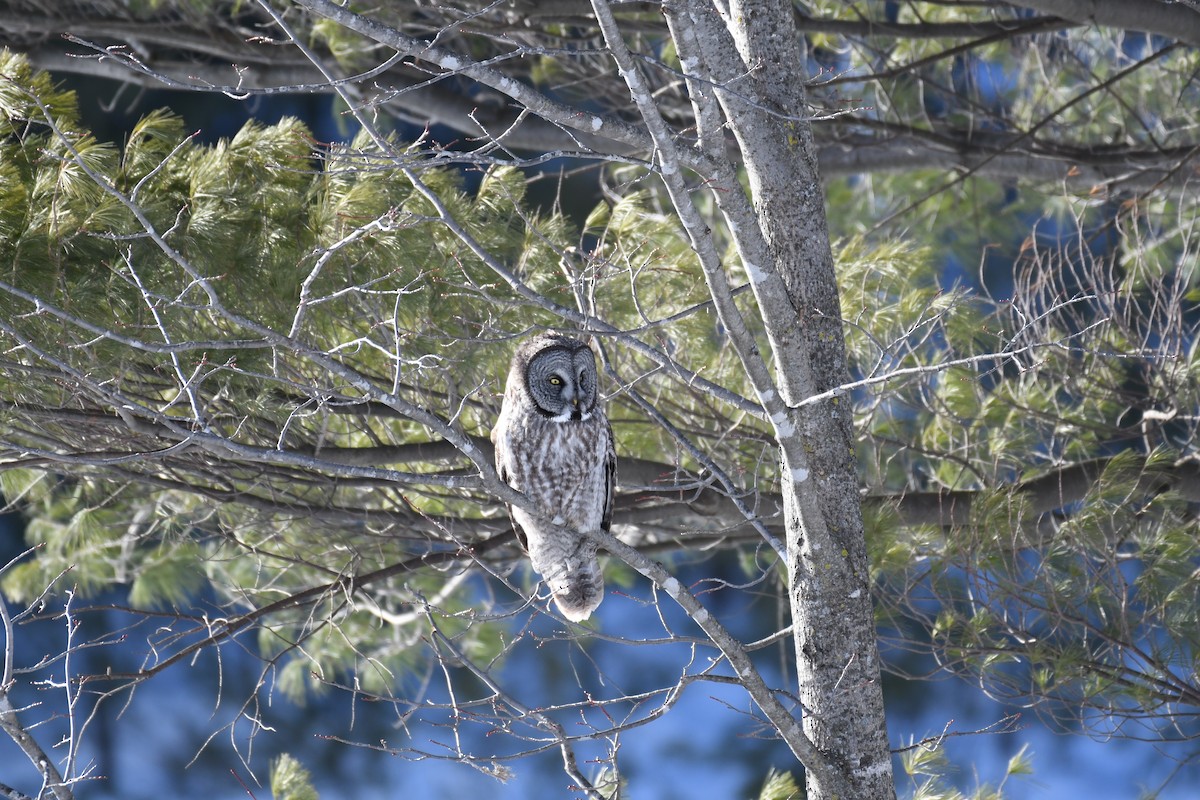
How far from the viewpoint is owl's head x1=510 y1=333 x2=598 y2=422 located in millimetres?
2197

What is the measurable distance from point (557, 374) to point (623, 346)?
0.57m

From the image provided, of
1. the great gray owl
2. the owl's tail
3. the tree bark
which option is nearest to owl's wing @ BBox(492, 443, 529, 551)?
the great gray owl

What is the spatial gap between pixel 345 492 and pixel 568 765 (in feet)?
4.10

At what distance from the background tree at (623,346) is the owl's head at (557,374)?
0.28 ft

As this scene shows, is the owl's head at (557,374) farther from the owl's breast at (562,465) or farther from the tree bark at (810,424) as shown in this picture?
the tree bark at (810,424)

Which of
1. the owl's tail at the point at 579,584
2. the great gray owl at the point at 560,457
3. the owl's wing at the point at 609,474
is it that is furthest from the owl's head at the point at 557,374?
the owl's tail at the point at 579,584

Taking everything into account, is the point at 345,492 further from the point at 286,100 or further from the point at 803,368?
the point at 286,100

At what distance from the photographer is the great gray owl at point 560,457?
2219mm

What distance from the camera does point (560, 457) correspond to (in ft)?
7.52

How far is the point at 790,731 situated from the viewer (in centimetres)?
198

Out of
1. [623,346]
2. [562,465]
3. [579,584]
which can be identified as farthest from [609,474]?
[623,346]

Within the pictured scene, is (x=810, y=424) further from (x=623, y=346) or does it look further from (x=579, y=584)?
(x=623, y=346)

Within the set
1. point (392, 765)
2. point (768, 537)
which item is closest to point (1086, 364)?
point (768, 537)

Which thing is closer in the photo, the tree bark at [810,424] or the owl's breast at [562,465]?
the tree bark at [810,424]
